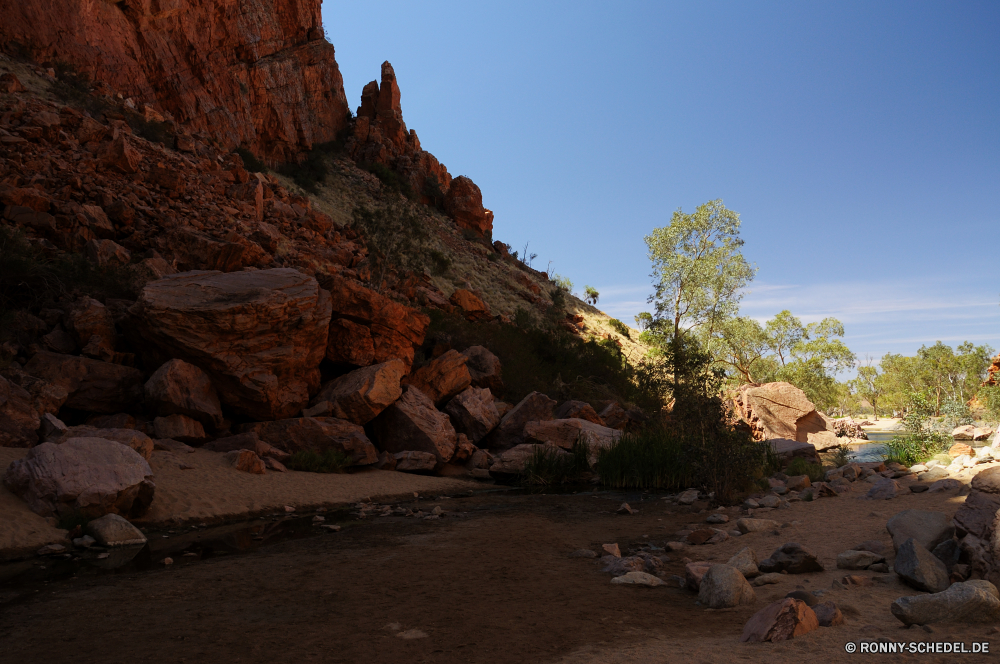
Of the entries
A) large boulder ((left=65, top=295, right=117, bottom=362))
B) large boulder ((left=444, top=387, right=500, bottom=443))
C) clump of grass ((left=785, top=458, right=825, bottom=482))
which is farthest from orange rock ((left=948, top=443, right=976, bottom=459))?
large boulder ((left=65, top=295, right=117, bottom=362))

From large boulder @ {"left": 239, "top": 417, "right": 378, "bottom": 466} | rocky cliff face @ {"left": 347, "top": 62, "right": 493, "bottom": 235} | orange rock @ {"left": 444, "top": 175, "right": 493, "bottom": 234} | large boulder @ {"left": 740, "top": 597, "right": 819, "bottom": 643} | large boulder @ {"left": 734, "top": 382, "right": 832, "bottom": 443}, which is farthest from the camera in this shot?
orange rock @ {"left": 444, "top": 175, "right": 493, "bottom": 234}

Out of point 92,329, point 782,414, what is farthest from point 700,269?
point 92,329

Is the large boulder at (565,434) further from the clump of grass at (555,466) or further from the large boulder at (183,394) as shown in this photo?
the large boulder at (183,394)

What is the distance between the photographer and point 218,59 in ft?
108

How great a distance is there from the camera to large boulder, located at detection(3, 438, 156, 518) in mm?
7586

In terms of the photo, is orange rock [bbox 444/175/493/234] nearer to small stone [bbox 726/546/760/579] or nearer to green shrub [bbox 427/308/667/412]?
green shrub [bbox 427/308/667/412]

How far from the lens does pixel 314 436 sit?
13242 mm

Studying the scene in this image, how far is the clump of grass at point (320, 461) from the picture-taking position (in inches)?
488

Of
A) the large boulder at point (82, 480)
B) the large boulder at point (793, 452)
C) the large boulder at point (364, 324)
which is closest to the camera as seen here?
the large boulder at point (82, 480)

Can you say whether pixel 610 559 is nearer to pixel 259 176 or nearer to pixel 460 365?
pixel 460 365

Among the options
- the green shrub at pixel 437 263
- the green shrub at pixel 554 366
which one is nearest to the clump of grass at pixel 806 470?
the green shrub at pixel 554 366

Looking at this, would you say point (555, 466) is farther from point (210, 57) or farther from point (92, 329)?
point (210, 57)

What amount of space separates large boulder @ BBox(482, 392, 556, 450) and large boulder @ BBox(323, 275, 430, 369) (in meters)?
3.53

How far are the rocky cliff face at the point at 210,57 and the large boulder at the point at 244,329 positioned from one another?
19990 millimetres
